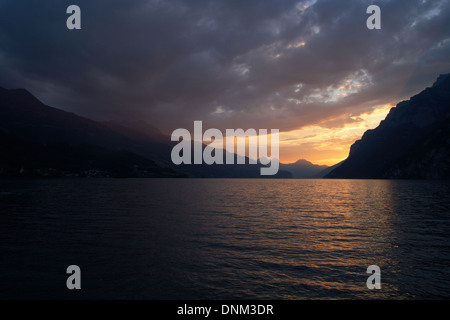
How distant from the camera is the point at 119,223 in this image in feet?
123

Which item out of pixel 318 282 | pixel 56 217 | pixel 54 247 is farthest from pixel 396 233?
pixel 56 217

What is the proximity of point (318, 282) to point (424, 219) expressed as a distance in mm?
38547

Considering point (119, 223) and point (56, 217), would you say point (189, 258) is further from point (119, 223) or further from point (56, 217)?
point (56, 217)
